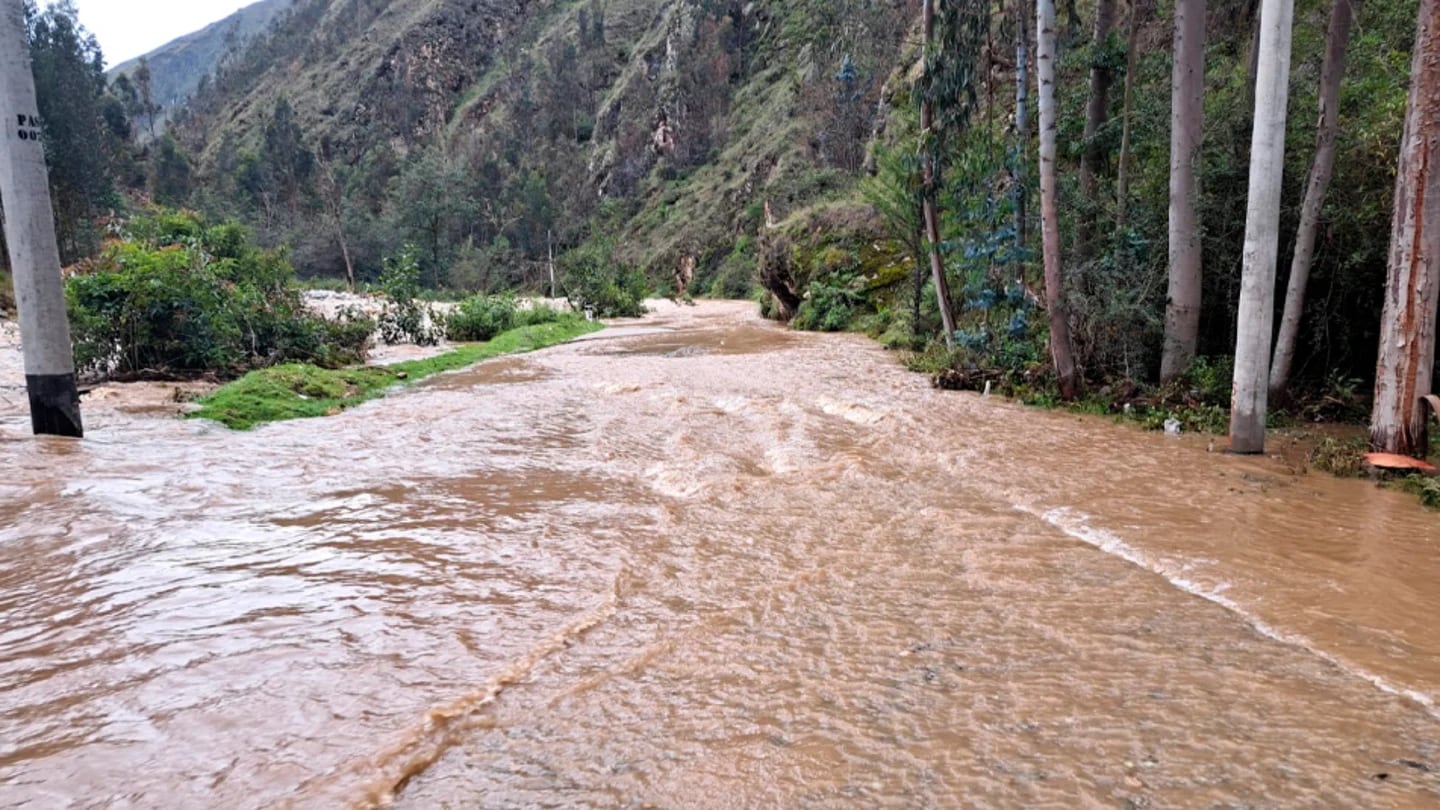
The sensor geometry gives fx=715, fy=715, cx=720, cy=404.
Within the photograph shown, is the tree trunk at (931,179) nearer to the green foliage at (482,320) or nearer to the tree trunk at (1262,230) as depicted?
the tree trunk at (1262,230)

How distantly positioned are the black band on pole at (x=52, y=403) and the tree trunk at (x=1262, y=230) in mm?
11806

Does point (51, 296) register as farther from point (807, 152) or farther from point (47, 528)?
point (807, 152)

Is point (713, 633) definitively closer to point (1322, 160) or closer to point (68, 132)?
point (1322, 160)

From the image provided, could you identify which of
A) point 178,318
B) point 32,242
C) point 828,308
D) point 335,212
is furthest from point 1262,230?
point 335,212

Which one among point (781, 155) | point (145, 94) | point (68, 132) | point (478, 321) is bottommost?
point (478, 321)

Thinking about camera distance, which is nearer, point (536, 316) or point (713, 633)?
point (713, 633)

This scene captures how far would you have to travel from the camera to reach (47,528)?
489cm

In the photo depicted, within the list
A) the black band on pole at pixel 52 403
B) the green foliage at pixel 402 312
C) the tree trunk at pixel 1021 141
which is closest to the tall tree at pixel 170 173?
the green foliage at pixel 402 312

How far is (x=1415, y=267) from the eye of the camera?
19.9 ft

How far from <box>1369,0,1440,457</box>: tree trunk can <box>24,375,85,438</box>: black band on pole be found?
12627 millimetres

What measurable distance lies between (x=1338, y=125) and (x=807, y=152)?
155 feet

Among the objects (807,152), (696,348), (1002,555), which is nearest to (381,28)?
(807,152)

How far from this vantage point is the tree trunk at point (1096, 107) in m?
11.8

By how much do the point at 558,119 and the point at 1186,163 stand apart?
90.4m
